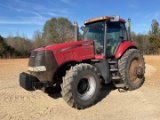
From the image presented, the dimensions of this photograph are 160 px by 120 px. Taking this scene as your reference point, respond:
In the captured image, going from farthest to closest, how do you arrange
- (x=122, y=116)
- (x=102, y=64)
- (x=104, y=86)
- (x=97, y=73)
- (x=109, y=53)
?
(x=104, y=86)
(x=109, y=53)
(x=102, y=64)
(x=97, y=73)
(x=122, y=116)

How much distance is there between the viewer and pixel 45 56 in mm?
5125

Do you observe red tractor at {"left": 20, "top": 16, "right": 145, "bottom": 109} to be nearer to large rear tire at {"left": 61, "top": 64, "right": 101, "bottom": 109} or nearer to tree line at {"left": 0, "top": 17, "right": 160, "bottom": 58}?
large rear tire at {"left": 61, "top": 64, "right": 101, "bottom": 109}

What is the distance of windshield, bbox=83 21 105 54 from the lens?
244 inches

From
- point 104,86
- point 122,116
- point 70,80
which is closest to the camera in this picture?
point 122,116

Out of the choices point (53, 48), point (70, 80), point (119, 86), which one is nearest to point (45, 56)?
point (53, 48)

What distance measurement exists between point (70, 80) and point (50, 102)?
112 centimetres

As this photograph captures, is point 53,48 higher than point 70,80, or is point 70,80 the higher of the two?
point 53,48

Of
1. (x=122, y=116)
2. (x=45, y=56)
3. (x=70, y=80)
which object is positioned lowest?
(x=122, y=116)

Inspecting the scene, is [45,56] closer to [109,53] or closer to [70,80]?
[70,80]

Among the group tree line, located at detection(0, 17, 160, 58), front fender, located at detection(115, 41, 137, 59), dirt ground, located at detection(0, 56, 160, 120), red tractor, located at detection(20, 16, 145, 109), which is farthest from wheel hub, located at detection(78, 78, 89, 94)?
tree line, located at detection(0, 17, 160, 58)

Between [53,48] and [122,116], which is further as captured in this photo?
[53,48]

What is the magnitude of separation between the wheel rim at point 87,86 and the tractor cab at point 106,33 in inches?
38.5

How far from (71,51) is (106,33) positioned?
131 cm

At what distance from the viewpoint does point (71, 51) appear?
18.0 feet
